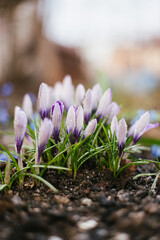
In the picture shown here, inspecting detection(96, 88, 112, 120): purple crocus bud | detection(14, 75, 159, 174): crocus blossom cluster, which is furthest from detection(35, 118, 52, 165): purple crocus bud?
detection(96, 88, 112, 120): purple crocus bud

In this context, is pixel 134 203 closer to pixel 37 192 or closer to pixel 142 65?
pixel 37 192

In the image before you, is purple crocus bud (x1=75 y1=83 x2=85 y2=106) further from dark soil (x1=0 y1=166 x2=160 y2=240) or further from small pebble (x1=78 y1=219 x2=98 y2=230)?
small pebble (x1=78 y1=219 x2=98 y2=230)

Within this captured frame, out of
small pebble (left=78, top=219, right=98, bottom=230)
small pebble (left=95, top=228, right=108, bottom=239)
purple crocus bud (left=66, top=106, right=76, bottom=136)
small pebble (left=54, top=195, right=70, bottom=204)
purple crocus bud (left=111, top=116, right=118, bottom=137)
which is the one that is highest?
purple crocus bud (left=66, top=106, right=76, bottom=136)

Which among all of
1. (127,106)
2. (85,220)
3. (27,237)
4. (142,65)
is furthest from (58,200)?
(142,65)

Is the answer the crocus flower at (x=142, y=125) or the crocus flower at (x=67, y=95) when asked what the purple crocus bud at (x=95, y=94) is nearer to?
the crocus flower at (x=67, y=95)

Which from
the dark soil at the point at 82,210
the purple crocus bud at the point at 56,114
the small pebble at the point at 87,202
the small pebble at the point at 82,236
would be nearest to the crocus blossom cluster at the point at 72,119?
the purple crocus bud at the point at 56,114

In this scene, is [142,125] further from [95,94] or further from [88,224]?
[88,224]

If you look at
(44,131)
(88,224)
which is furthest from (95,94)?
(88,224)
